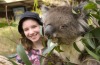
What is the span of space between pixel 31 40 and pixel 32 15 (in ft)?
0.95

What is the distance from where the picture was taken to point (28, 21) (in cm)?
321

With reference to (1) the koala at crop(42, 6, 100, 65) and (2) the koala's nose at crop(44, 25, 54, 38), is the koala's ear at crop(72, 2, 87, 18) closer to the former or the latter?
(1) the koala at crop(42, 6, 100, 65)

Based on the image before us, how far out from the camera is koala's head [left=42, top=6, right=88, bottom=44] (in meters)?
2.16

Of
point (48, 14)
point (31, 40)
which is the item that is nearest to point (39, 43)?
point (31, 40)

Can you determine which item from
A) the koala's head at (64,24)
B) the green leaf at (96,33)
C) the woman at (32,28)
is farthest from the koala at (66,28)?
the woman at (32,28)

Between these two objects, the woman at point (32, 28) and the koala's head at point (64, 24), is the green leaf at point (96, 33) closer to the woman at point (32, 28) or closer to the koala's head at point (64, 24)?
the koala's head at point (64, 24)

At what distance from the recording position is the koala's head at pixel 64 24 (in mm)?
2156

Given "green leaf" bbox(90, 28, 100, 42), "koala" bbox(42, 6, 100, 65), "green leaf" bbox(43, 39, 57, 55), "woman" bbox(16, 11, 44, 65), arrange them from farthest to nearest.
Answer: "woman" bbox(16, 11, 44, 65)
"koala" bbox(42, 6, 100, 65)
"green leaf" bbox(90, 28, 100, 42)
"green leaf" bbox(43, 39, 57, 55)

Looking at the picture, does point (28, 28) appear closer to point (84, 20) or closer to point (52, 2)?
point (84, 20)

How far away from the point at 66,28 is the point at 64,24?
40mm

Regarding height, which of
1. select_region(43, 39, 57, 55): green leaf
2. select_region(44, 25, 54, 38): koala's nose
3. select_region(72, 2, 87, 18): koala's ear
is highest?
select_region(72, 2, 87, 18): koala's ear

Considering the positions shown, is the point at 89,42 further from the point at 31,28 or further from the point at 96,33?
the point at 31,28

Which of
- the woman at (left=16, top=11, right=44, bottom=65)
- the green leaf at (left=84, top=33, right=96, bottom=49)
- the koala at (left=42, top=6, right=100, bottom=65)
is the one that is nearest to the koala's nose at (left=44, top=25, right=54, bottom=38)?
the koala at (left=42, top=6, right=100, bottom=65)

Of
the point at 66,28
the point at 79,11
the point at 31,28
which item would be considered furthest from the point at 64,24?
the point at 31,28
